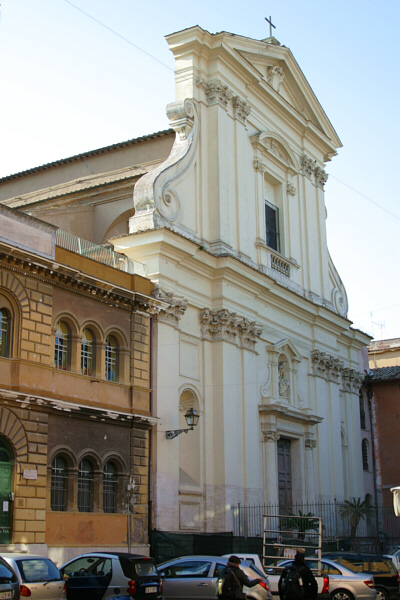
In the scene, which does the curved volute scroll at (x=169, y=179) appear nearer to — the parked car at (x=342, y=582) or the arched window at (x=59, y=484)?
the arched window at (x=59, y=484)

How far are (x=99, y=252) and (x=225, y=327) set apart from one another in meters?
5.73

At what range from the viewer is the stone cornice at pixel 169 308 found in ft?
85.7

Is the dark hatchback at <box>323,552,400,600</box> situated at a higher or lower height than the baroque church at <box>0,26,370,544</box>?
lower

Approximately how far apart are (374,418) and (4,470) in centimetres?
2526

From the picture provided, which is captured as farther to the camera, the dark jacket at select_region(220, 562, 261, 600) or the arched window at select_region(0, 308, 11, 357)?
the arched window at select_region(0, 308, 11, 357)

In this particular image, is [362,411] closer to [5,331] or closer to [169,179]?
[169,179]

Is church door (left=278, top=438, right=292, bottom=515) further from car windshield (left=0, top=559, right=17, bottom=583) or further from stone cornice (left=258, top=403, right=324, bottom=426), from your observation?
car windshield (left=0, top=559, right=17, bottom=583)

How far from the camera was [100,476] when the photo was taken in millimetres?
22969

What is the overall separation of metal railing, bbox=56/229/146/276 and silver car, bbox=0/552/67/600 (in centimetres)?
1006

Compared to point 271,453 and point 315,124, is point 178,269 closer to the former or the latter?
point 271,453

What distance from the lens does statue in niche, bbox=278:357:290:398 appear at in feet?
107

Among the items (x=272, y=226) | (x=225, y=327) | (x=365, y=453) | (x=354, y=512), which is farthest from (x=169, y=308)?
(x=365, y=453)

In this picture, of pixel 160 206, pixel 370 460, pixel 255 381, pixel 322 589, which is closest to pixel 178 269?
pixel 160 206

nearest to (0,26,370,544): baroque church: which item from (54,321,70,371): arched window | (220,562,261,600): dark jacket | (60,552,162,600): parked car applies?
(54,321,70,371): arched window
